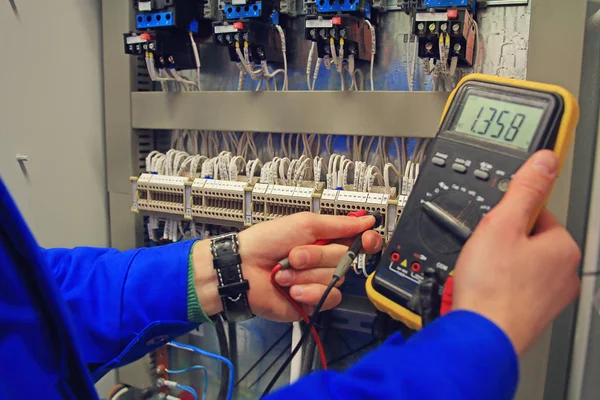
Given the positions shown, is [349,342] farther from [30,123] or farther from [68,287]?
[30,123]

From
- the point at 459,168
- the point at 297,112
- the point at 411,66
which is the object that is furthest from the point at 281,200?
the point at 459,168

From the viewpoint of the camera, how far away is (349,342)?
3.96ft

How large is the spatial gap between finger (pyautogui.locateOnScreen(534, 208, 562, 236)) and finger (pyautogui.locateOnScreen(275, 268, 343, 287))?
0.35 m

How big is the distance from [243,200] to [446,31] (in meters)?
0.55

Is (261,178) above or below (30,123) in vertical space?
below

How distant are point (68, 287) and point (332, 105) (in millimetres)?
628

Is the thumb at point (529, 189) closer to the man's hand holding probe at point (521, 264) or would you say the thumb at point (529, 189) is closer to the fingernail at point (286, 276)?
the man's hand holding probe at point (521, 264)

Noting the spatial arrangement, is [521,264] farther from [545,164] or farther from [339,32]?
[339,32]

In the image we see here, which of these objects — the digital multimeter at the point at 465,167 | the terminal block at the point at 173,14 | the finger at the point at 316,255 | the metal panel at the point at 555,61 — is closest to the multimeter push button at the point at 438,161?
the digital multimeter at the point at 465,167

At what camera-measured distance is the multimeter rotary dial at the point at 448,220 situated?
0.58m

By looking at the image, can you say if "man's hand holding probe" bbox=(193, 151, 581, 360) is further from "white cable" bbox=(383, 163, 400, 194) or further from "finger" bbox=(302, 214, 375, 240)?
"white cable" bbox=(383, 163, 400, 194)

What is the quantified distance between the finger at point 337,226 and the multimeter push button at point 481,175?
0.75ft

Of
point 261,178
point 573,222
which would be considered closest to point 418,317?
point 573,222

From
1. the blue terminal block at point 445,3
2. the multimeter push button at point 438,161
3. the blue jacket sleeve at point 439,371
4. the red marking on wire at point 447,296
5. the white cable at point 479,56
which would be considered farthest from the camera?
the white cable at point 479,56
